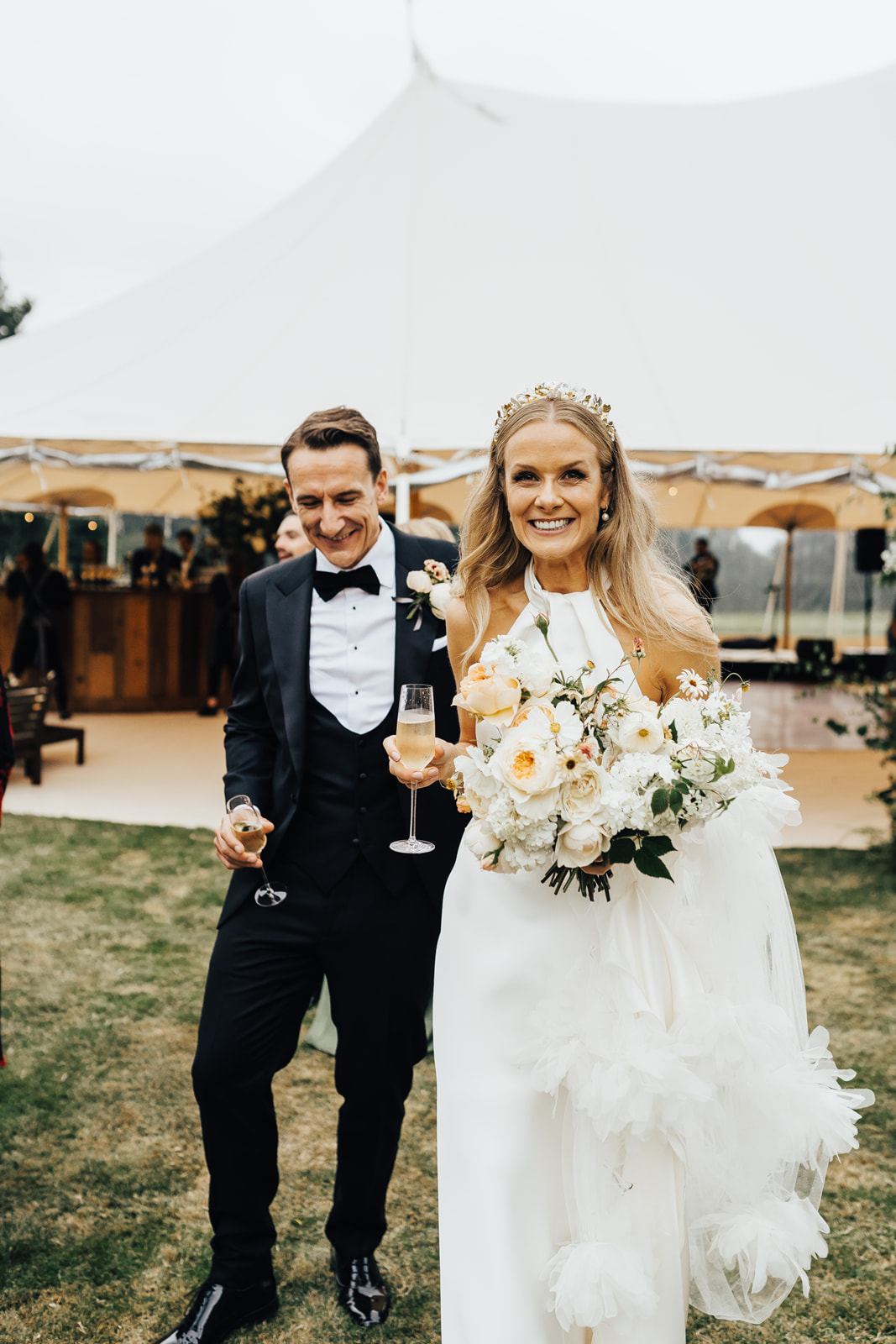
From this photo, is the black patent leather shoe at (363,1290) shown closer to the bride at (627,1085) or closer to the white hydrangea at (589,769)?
the bride at (627,1085)

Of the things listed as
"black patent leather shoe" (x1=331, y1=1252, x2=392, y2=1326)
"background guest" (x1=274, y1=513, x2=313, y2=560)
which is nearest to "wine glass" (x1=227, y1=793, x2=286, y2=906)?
"black patent leather shoe" (x1=331, y1=1252, x2=392, y2=1326)

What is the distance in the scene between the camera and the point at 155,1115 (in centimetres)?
351

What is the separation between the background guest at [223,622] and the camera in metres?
12.4

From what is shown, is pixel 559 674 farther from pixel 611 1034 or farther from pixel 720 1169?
pixel 720 1169

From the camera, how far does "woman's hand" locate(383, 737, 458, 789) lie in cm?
222

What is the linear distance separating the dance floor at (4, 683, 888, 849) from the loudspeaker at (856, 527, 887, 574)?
6.79 feet

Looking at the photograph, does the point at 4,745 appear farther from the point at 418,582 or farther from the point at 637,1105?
the point at 637,1105

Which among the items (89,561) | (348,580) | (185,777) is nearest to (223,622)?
(185,777)

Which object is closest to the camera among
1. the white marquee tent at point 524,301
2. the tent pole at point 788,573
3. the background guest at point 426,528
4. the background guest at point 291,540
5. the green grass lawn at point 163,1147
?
the green grass lawn at point 163,1147

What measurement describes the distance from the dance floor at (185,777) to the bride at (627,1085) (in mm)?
3773

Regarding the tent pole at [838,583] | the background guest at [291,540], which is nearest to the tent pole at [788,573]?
the tent pole at [838,583]

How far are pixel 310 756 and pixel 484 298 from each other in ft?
21.9

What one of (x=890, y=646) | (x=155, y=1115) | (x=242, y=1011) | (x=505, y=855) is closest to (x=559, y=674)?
(x=505, y=855)

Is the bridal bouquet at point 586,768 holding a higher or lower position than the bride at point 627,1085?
higher
